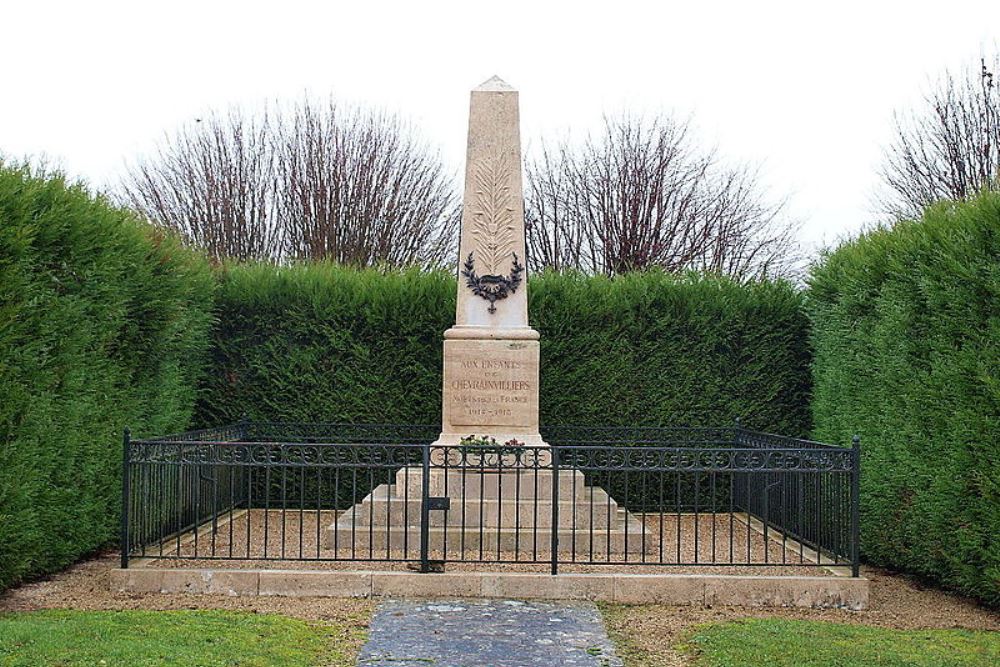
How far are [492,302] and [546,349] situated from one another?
77.8 inches

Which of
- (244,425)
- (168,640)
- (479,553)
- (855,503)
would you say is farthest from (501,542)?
(244,425)

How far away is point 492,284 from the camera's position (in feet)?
34.6

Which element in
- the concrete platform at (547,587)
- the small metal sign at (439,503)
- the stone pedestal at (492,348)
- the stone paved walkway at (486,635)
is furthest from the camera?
the stone pedestal at (492,348)

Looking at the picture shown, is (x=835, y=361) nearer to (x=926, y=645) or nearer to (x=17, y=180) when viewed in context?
(x=926, y=645)

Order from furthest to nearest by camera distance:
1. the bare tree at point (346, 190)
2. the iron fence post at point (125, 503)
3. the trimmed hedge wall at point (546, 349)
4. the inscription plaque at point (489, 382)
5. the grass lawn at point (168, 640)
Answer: the bare tree at point (346, 190), the trimmed hedge wall at point (546, 349), the inscription plaque at point (489, 382), the iron fence post at point (125, 503), the grass lawn at point (168, 640)

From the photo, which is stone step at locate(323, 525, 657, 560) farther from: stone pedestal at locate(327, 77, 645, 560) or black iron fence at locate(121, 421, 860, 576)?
stone pedestal at locate(327, 77, 645, 560)

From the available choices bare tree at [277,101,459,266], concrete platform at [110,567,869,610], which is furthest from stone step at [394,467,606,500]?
bare tree at [277,101,459,266]

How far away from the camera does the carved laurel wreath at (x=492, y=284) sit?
10.5 metres

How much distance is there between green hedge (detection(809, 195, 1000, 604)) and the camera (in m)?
7.66

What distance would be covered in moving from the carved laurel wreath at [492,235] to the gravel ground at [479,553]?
8.43 feet

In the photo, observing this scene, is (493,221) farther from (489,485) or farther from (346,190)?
(346,190)

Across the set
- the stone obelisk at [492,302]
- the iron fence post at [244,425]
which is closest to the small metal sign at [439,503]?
the stone obelisk at [492,302]

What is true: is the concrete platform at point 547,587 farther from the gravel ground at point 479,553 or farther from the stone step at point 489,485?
the stone step at point 489,485

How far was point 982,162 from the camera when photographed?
18.3 metres
